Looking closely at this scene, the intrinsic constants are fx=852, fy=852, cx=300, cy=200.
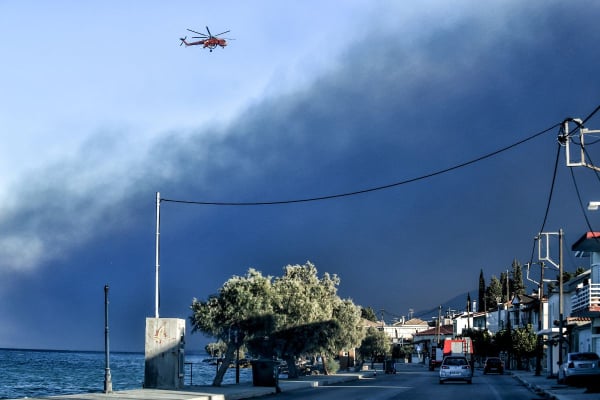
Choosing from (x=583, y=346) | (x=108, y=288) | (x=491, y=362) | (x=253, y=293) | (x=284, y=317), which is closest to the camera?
(x=108, y=288)

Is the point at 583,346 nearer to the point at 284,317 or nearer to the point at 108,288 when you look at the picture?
the point at 284,317

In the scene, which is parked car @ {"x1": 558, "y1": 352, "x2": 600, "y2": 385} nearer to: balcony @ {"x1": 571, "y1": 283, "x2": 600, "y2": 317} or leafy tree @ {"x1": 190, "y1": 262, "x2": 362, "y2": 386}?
balcony @ {"x1": 571, "y1": 283, "x2": 600, "y2": 317}

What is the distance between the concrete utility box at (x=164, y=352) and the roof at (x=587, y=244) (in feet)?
97.2

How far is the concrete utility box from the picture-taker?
33.8m

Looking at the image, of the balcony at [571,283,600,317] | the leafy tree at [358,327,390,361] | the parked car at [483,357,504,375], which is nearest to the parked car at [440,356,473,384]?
the balcony at [571,283,600,317]

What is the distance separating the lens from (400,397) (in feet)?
109

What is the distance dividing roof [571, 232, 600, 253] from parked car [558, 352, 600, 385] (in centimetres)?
1184

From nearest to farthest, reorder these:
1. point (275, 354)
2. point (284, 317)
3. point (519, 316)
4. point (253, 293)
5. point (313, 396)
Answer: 1. point (313, 396)
2. point (253, 293)
3. point (284, 317)
4. point (275, 354)
5. point (519, 316)

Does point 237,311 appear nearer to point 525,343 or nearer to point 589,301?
point 589,301

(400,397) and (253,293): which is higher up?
(253,293)

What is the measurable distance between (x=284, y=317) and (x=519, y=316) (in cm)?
7550

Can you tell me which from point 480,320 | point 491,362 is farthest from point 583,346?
point 480,320

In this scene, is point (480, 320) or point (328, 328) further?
point (480, 320)

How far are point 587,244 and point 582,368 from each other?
15186 millimetres
